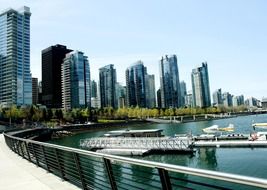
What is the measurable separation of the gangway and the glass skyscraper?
144653 millimetres

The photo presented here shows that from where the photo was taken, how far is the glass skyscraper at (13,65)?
7475 inches

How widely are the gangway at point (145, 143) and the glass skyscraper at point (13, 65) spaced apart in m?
145

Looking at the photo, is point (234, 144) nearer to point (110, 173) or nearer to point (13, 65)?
point (110, 173)

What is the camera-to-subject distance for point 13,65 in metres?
191

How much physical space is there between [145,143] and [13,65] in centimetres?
16030

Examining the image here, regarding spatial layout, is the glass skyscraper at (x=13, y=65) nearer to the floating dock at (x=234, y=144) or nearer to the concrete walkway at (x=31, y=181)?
the floating dock at (x=234, y=144)

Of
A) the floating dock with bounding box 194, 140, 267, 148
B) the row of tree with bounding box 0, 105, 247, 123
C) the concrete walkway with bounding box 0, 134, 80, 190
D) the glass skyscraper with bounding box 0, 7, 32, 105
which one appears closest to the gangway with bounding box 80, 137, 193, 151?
the floating dock with bounding box 194, 140, 267, 148

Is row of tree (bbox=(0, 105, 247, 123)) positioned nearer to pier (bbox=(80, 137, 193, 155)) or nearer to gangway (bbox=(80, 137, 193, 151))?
gangway (bbox=(80, 137, 193, 151))

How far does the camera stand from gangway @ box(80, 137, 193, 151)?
160 feet

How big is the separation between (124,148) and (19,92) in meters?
154

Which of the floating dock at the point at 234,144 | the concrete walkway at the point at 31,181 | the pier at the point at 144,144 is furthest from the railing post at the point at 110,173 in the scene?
the floating dock at the point at 234,144

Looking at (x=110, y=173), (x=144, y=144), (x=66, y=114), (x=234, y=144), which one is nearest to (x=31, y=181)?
(x=110, y=173)

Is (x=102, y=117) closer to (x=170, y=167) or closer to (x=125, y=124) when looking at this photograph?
(x=125, y=124)

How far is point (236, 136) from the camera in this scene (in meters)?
59.1
